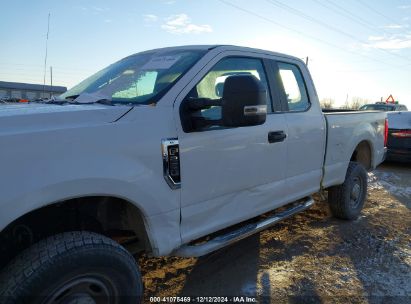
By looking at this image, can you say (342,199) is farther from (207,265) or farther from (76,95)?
(76,95)

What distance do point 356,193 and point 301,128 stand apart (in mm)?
2024

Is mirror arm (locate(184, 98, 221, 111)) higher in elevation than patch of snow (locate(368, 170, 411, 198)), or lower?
higher

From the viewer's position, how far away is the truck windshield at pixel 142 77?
2969 mm

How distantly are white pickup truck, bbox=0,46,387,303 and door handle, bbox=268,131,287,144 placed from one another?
11 millimetres

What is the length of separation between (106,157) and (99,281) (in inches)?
27.5

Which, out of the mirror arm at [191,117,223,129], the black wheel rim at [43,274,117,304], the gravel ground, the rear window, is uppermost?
the rear window

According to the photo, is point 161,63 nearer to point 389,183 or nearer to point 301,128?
point 301,128

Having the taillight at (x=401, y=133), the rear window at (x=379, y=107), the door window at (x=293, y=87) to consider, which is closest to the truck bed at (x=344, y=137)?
the door window at (x=293, y=87)

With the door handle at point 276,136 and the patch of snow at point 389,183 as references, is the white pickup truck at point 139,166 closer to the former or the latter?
the door handle at point 276,136

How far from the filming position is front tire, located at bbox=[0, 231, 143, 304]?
2.08 metres

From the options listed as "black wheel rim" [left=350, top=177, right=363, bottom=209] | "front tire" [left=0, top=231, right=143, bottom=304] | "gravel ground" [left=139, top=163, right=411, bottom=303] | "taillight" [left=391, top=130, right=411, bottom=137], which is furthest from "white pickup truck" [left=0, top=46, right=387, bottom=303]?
"taillight" [left=391, top=130, right=411, bottom=137]

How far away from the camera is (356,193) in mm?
5586

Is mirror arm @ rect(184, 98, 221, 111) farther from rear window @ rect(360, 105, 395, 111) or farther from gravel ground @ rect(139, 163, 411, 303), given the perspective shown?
rear window @ rect(360, 105, 395, 111)

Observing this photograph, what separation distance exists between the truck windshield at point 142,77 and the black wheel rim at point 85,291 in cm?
119
